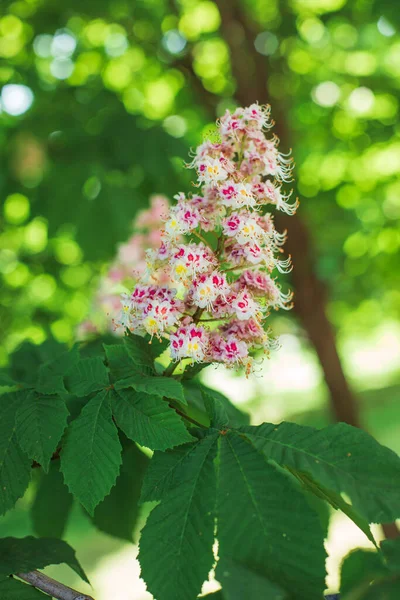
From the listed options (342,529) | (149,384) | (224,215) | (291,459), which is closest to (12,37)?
(224,215)

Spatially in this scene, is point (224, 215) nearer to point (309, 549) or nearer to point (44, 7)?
point (309, 549)

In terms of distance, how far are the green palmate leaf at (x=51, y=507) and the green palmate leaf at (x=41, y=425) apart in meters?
0.47

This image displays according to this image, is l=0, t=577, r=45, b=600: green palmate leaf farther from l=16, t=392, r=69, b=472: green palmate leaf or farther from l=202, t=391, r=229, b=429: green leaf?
l=202, t=391, r=229, b=429: green leaf

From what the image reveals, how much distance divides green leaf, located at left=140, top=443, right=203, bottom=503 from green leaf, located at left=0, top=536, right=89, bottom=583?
0.34m

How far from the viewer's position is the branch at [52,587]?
3.47 ft

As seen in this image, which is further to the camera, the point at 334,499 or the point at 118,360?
the point at 118,360

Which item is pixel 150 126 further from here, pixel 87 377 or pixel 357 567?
pixel 357 567

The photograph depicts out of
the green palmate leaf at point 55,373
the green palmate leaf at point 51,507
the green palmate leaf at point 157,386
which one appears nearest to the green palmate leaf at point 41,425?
the green palmate leaf at point 55,373

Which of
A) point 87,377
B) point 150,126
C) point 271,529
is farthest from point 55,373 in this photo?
point 150,126

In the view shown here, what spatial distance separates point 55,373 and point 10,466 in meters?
0.25

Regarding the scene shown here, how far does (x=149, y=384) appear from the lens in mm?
1175

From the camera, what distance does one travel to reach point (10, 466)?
1188mm

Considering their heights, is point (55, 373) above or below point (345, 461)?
above

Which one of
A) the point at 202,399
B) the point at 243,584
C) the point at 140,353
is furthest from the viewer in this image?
the point at 202,399
